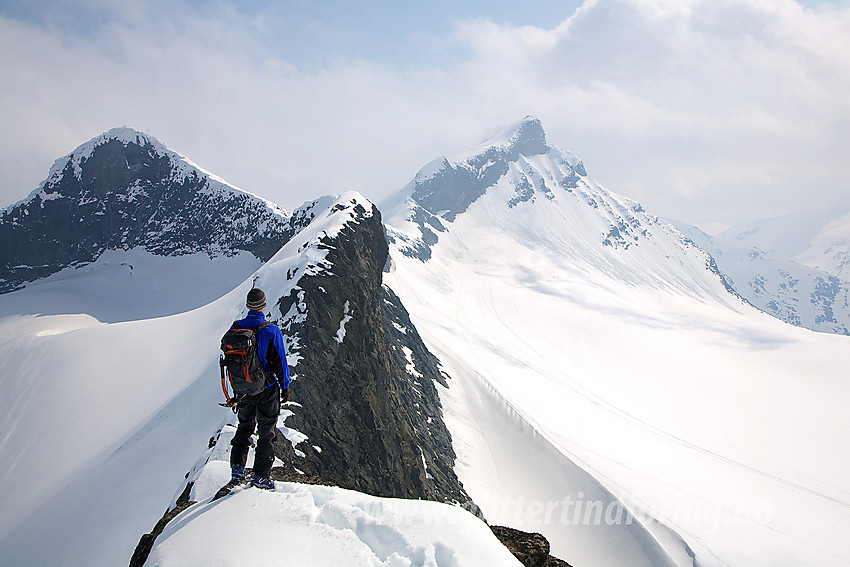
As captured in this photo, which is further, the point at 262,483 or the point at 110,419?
the point at 110,419

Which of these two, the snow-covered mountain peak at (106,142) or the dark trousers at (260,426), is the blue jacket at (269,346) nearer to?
the dark trousers at (260,426)

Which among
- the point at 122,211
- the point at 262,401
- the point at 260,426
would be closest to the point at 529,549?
the point at 260,426

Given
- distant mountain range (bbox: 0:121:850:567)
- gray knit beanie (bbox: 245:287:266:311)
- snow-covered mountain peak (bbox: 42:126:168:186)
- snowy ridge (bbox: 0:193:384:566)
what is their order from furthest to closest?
snow-covered mountain peak (bbox: 42:126:168:186) < distant mountain range (bbox: 0:121:850:567) < snowy ridge (bbox: 0:193:384:566) < gray knit beanie (bbox: 245:287:266:311)

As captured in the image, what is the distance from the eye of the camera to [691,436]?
60.3 meters

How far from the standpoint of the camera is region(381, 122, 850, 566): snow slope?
3164cm

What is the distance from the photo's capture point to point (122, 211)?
58.8 metres

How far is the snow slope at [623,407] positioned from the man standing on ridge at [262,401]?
27555 millimetres

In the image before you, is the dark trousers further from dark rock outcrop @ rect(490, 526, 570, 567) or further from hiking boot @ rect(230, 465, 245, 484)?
dark rock outcrop @ rect(490, 526, 570, 567)

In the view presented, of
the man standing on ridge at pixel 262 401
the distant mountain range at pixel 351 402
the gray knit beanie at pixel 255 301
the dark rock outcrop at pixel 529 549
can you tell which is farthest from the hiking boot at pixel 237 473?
the dark rock outcrop at pixel 529 549

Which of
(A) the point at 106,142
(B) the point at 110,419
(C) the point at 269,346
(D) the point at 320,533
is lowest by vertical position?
(B) the point at 110,419

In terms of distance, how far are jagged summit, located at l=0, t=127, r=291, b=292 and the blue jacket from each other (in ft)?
154

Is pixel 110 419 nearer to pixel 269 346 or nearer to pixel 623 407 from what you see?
pixel 269 346

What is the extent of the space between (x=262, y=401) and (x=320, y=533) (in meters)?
1.97

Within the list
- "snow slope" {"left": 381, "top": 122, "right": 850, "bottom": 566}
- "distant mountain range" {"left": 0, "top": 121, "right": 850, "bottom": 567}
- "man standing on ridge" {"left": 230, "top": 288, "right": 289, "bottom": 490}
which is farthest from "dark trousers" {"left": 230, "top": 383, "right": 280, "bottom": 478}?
"snow slope" {"left": 381, "top": 122, "right": 850, "bottom": 566}
